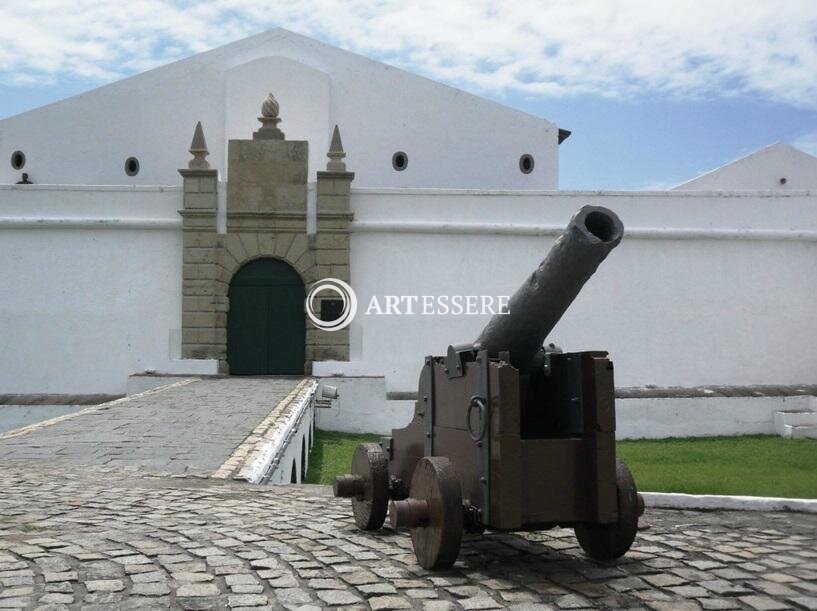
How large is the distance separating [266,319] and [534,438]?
8915 millimetres

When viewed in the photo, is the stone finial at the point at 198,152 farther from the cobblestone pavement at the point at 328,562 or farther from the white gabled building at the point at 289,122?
the cobblestone pavement at the point at 328,562

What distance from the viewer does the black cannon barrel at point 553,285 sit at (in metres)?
3.08

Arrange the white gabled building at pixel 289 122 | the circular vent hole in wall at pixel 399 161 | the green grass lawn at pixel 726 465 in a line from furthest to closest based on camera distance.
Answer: the circular vent hole in wall at pixel 399 161
the white gabled building at pixel 289 122
the green grass lawn at pixel 726 465

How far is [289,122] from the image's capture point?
14.2 metres

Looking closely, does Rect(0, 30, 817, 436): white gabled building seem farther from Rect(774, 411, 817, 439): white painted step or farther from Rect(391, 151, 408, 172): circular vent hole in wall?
Rect(391, 151, 408, 172): circular vent hole in wall

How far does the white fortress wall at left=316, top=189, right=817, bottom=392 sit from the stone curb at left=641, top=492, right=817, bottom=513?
7113 millimetres

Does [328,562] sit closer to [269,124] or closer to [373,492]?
[373,492]

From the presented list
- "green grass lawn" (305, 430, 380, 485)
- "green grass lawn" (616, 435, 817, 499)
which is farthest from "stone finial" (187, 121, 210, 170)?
"green grass lawn" (616, 435, 817, 499)

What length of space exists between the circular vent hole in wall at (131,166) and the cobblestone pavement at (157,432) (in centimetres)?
577

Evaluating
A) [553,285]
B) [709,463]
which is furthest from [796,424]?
[553,285]

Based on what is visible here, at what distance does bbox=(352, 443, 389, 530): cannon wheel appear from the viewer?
399cm

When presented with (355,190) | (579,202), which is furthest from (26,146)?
(579,202)

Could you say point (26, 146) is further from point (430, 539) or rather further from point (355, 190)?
point (430, 539)

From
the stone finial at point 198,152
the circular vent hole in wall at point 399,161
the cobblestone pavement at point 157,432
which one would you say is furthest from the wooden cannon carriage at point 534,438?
the circular vent hole in wall at point 399,161
